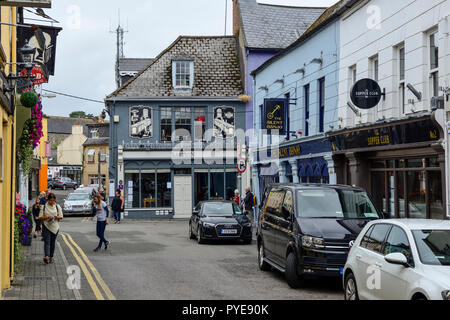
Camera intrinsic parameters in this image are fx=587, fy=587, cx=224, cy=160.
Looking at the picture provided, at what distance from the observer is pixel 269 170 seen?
1142 inches

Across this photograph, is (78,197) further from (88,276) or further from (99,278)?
(99,278)

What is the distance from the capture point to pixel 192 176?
122 ft

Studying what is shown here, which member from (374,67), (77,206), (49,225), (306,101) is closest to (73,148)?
(77,206)

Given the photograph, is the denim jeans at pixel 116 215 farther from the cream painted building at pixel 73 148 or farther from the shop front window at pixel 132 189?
the cream painted building at pixel 73 148

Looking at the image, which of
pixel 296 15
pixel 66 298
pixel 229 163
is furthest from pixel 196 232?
pixel 296 15

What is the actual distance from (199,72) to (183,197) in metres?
8.22

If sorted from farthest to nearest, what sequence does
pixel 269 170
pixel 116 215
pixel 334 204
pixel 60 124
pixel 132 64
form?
pixel 60 124, pixel 132 64, pixel 116 215, pixel 269 170, pixel 334 204

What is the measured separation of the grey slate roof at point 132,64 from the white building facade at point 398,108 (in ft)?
83.8

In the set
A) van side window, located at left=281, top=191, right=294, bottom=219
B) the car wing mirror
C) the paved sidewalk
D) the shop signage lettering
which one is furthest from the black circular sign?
the car wing mirror

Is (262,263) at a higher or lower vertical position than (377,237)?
lower

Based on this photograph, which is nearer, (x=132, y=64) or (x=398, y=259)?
(x=398, y=259)

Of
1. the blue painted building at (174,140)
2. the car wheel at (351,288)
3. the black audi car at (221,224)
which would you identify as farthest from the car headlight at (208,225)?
the blue painted building at (174,140)

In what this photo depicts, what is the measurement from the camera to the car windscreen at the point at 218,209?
2097 cm

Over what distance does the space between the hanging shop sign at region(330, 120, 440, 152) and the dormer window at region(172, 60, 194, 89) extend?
19.0 m
